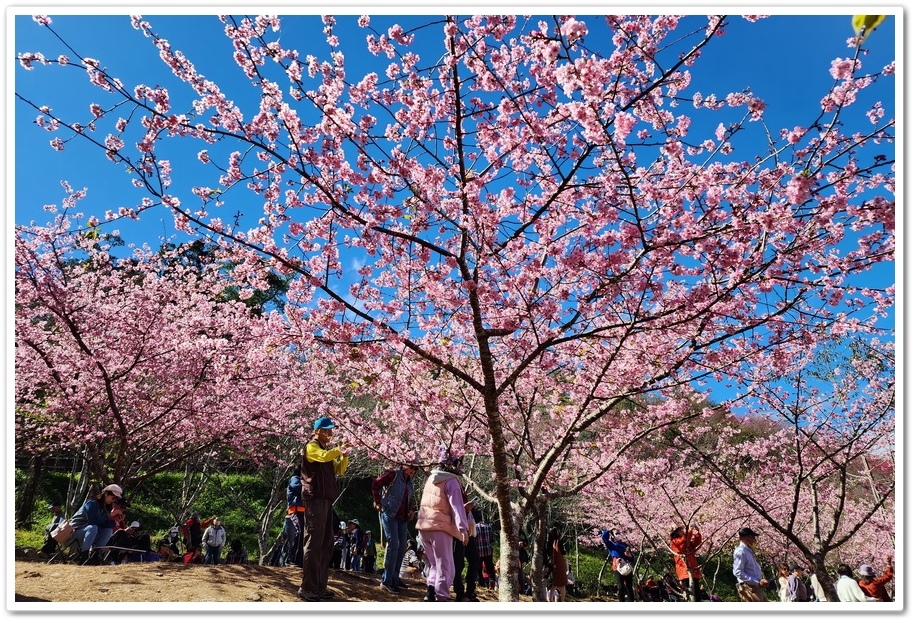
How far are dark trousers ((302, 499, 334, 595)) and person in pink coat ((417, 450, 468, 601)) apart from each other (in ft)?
2.48

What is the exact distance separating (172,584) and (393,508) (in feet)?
6.40

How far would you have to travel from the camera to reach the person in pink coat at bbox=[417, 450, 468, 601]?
14.1 ft

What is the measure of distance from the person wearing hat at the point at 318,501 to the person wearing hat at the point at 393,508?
854 millimetres

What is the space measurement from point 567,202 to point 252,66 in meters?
2.45

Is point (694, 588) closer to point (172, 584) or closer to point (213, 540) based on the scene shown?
point (172, 584)

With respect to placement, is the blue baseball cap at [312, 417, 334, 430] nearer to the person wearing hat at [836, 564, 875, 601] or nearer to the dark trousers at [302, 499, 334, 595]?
the dark trousers at [302, 499, 334, 595]

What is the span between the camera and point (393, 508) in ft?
16.6

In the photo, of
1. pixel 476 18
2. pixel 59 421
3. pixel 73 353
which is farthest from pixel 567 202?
pixel 59 421

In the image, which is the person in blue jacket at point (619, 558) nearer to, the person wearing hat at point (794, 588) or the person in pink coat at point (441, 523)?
the person wearing hat at point (794, 588)

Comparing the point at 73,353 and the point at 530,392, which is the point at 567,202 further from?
the point at 73,353

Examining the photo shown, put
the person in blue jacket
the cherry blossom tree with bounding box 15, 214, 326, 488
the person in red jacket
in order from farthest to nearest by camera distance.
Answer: the person in blue jacket < the person in red jacket < the cherry blossom tree with bounding box 15, 214, 326, 488

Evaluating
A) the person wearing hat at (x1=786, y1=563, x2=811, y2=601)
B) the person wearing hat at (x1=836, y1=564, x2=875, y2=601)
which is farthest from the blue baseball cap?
the person wearing hat at (x1=786, y1=563, x2=811, y2=601)

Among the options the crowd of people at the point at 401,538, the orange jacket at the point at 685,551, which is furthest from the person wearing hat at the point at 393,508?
the orange jacket at the point at 685,551

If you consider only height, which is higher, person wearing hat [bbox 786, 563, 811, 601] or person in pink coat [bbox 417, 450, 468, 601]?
person in pink coat [bbox 417, 450, 468, 601]
